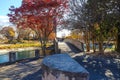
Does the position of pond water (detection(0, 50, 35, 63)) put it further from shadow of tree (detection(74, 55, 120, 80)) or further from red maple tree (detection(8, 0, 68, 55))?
shadow of tree (detection(74, 55, 120, 80))

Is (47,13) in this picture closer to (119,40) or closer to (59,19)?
(59,19)

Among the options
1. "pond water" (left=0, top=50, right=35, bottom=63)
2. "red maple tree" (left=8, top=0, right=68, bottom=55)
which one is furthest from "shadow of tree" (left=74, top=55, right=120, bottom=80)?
"pond water" (left=0, top=50, right=35, bottom=63)

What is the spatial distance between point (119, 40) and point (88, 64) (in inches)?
331

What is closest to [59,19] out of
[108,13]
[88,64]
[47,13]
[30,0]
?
[47,13]

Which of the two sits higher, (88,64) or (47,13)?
(47,13)

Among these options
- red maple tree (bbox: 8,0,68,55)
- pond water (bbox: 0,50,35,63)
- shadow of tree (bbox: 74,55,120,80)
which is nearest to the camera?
shadow of tree (bbox: 74,55,120,80)

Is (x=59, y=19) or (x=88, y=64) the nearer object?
(x=88, y=64)

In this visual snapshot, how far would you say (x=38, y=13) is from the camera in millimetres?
16625

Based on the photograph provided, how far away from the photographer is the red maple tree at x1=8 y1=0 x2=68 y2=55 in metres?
16.4

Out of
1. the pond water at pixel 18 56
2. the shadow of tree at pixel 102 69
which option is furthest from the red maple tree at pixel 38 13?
the shadow of tree at pixel 102 69

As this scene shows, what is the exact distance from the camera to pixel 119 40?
19.4 metres

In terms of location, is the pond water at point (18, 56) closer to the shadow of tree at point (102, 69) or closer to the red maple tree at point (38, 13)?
the red maple tree at point (38, 13)

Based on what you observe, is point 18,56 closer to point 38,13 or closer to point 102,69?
point 38,13

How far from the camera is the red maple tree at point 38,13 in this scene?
16438mm
